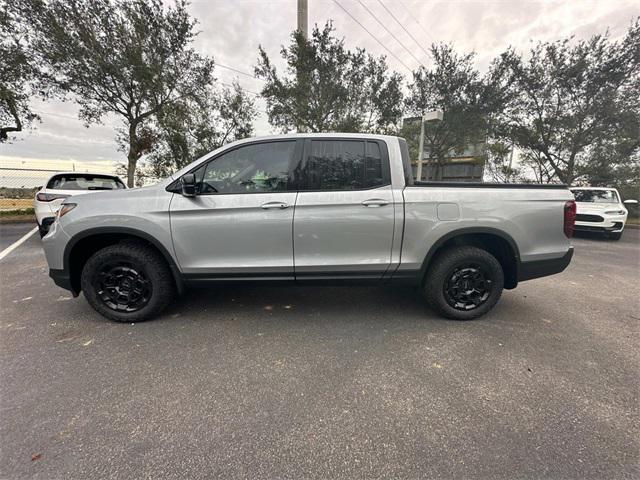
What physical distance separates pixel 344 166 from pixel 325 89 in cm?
1047

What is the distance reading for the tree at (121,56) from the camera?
8.09m

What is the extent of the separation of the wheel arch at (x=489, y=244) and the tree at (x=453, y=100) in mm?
12080

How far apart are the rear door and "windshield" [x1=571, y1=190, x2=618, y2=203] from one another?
9.89 meters

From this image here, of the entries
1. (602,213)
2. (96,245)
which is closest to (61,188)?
(96,245)

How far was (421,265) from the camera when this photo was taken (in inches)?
111

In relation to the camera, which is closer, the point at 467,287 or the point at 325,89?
the point at 467,287

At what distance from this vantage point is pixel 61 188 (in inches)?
225

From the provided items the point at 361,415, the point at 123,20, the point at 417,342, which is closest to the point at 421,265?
the point at 417,342

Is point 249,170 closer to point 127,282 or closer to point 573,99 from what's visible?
point 127,282

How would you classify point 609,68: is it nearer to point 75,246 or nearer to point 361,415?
point 361,415

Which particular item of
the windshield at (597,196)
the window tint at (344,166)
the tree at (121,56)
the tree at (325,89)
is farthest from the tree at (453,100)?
the window tint at (344,166)

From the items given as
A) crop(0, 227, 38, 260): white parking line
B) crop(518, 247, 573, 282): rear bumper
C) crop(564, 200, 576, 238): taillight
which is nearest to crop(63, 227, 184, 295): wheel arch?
crop(518, 247, 573, 282): rear bumper

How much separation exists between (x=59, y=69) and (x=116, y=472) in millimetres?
11753

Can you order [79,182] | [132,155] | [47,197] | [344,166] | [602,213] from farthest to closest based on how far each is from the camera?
[132,155], [602,213], [79,182], [47,197], [344,166]
